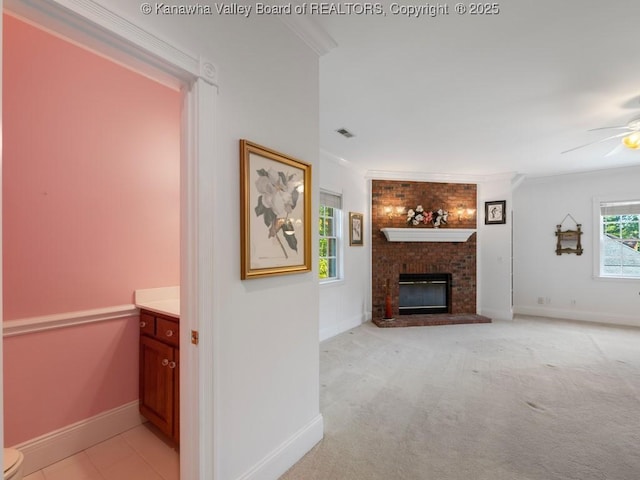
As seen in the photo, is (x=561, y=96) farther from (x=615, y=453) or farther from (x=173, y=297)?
(x=173, y=297)

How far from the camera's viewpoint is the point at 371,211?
18.7ft

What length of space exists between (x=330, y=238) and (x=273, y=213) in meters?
3.27

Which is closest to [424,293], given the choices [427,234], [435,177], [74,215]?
[427,234]

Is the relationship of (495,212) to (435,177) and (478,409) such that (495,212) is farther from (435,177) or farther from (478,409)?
(478,409)

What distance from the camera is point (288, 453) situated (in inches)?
74.5

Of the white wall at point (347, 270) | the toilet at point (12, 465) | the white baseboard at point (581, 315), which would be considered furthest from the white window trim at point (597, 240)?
the toilet at point (12, 465)

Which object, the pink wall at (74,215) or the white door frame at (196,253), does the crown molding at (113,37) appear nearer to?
the white door frame at (196,253)

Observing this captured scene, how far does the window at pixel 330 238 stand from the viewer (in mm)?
4855

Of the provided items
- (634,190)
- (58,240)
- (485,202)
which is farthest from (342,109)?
(634,190)

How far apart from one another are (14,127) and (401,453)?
3.07 metres

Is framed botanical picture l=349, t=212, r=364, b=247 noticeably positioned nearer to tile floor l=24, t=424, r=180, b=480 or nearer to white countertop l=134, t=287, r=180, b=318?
white countertop l=134, t=287, r=180, b=318

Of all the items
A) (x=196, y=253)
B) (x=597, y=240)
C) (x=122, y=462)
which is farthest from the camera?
(x=597, y=240)

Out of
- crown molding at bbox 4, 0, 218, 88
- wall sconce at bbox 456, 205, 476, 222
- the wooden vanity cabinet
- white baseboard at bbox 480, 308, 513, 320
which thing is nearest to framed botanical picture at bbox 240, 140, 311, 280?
crown molding at bbox 4, 0, 218, 88

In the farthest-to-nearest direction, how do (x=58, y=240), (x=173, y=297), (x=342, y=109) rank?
1. (x=342, y=109)
2. (x=173, y=297)
3. (x=58, y=240)
